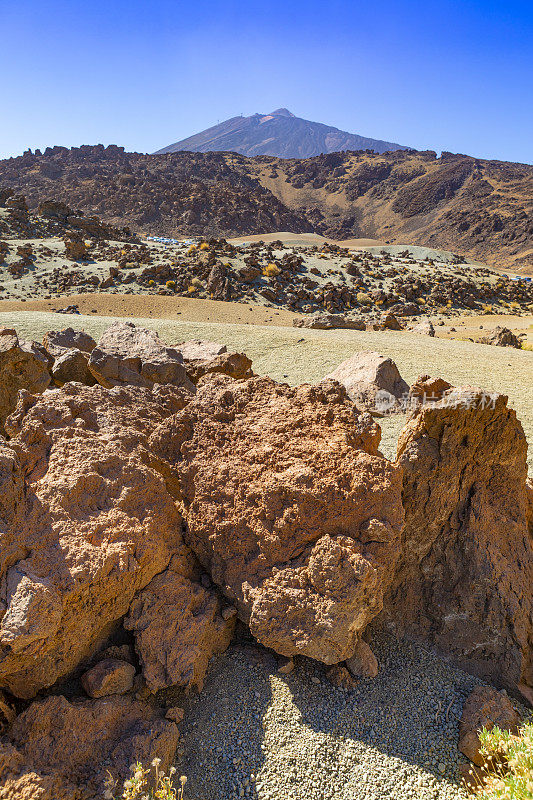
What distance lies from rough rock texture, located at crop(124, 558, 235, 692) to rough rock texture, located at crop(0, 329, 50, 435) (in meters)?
5.00

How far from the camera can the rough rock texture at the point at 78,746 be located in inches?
105

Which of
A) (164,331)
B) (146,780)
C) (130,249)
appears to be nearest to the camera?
(146,780)

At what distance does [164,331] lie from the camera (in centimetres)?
1605

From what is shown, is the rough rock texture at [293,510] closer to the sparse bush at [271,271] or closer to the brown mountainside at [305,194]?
the sparse bush at [271,271]

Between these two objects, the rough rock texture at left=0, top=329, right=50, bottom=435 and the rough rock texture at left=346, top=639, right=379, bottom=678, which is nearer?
the rough rock texture at left=346, top=639, right=379, bottom=678

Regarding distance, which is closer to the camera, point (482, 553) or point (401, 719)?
point (401, 719)

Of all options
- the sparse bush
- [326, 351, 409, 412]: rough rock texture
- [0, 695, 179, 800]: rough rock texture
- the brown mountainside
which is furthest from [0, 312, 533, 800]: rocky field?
the brown mountainside

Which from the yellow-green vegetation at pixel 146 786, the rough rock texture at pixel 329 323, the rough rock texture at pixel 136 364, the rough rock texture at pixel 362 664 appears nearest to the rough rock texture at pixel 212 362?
the rough rock texture at pixel 136 364

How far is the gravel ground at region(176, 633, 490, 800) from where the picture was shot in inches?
120

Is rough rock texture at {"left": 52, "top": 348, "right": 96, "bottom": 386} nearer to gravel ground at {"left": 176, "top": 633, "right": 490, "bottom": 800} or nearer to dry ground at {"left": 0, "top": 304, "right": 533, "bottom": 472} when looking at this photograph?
dry ground at {"left": 0, "top": 304, "right": 533, "bottom": 472}

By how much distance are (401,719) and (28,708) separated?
253cm

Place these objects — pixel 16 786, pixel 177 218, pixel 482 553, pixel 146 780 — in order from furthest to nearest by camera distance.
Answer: pixel 177 218, pixel 482 553, pixel 146 780, pixel 16 786

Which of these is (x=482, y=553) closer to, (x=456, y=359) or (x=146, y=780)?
(x=146, y=780)

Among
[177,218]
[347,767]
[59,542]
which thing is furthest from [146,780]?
[177,218]
